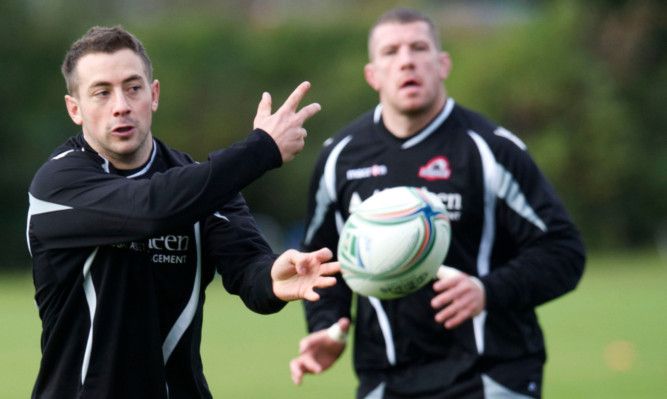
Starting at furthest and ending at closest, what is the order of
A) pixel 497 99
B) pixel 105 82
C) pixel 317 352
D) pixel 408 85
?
pixel 497 99, pixel 408 85, pixel 317 352, pixel 105 82

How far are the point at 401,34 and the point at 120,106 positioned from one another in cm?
250

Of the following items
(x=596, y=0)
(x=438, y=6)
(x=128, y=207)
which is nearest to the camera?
(x=128, y=207)

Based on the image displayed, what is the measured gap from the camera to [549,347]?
590 inches

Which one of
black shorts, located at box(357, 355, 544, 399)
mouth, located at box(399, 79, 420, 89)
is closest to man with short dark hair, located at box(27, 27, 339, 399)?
black shorts, located at box(357, 355, 544, 399)

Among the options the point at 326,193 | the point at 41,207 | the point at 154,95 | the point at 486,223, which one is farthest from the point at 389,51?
the point at 41,207

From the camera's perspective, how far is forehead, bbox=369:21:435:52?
674 centimetres

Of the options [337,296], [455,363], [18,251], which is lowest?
[455,363]

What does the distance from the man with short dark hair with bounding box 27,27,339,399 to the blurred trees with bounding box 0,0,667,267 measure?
3180 centimetres

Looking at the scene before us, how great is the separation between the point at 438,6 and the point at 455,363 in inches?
2288

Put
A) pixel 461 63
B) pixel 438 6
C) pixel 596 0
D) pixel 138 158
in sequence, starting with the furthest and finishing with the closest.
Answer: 1. pixel 438 6
2. pixel 461 63
3. pixel 596 0
4. pixel 138 158

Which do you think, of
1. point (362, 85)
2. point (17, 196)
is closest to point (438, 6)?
point (362, 85)

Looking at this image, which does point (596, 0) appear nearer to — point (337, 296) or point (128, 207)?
point (337, 296)

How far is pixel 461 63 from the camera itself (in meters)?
43.1

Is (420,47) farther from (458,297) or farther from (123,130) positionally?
(123,130)
